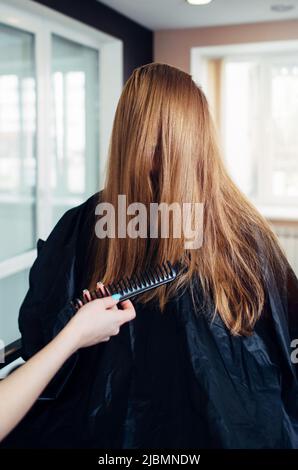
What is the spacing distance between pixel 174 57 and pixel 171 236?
331 cm

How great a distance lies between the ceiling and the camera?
321 cm

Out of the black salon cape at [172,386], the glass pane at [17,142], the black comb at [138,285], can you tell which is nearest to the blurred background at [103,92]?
the glass pane at [17,142]

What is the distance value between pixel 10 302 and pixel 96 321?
219cm

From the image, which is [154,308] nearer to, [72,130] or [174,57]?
[72,130]

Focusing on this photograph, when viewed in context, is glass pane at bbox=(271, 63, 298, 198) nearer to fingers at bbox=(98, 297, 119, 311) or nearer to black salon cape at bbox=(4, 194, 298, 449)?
black salon cape at bbox=(4, 194, 298, 449)

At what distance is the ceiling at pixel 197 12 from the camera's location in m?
3.21

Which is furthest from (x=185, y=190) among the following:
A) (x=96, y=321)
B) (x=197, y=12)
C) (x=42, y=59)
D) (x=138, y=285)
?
(x=197, y=12)

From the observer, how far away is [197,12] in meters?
3.45

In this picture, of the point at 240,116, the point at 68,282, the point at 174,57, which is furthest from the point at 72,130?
the point at 68,282

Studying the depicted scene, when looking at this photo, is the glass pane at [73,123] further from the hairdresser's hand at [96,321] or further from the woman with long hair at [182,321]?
the hairdresser's hand at [96,321]

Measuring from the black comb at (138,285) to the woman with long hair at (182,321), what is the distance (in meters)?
0.11

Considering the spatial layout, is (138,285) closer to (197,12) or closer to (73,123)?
(73,123)

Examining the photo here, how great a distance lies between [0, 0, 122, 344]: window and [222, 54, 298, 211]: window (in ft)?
3.99

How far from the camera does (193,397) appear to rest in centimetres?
103
